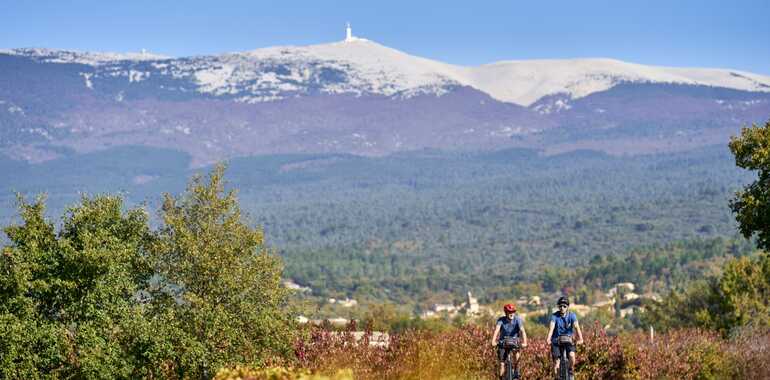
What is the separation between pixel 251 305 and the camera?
78.7 feet

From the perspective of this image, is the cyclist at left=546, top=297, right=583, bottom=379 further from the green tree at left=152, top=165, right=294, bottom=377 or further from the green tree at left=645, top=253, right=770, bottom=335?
the green tree at left=645, top=253, right=770, bottom=335

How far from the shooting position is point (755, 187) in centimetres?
2834

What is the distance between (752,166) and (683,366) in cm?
575

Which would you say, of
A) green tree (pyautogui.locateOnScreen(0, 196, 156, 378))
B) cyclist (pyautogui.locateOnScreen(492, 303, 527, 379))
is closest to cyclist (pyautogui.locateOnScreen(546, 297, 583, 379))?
cyclist (pyautogui.locateOnScreen(492, 303, 527, 379))

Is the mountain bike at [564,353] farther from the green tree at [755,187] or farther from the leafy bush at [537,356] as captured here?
the green tree at [755,187]

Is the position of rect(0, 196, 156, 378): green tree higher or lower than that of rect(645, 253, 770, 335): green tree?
higher

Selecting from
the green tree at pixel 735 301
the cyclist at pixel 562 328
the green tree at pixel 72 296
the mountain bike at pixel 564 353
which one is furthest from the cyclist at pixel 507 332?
the green tree at pixel 735 301

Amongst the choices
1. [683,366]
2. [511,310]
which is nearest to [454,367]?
[511,310]

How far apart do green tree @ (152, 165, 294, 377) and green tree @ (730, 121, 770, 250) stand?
1141 centimetres

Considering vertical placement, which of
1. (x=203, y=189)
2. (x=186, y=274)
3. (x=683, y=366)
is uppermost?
(x=203, y=189)

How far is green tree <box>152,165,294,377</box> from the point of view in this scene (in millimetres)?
23250

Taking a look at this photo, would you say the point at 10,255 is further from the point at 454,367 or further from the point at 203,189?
the point at 454,367

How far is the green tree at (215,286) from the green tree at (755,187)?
1141 centimetres

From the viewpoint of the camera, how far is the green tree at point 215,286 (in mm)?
23250
